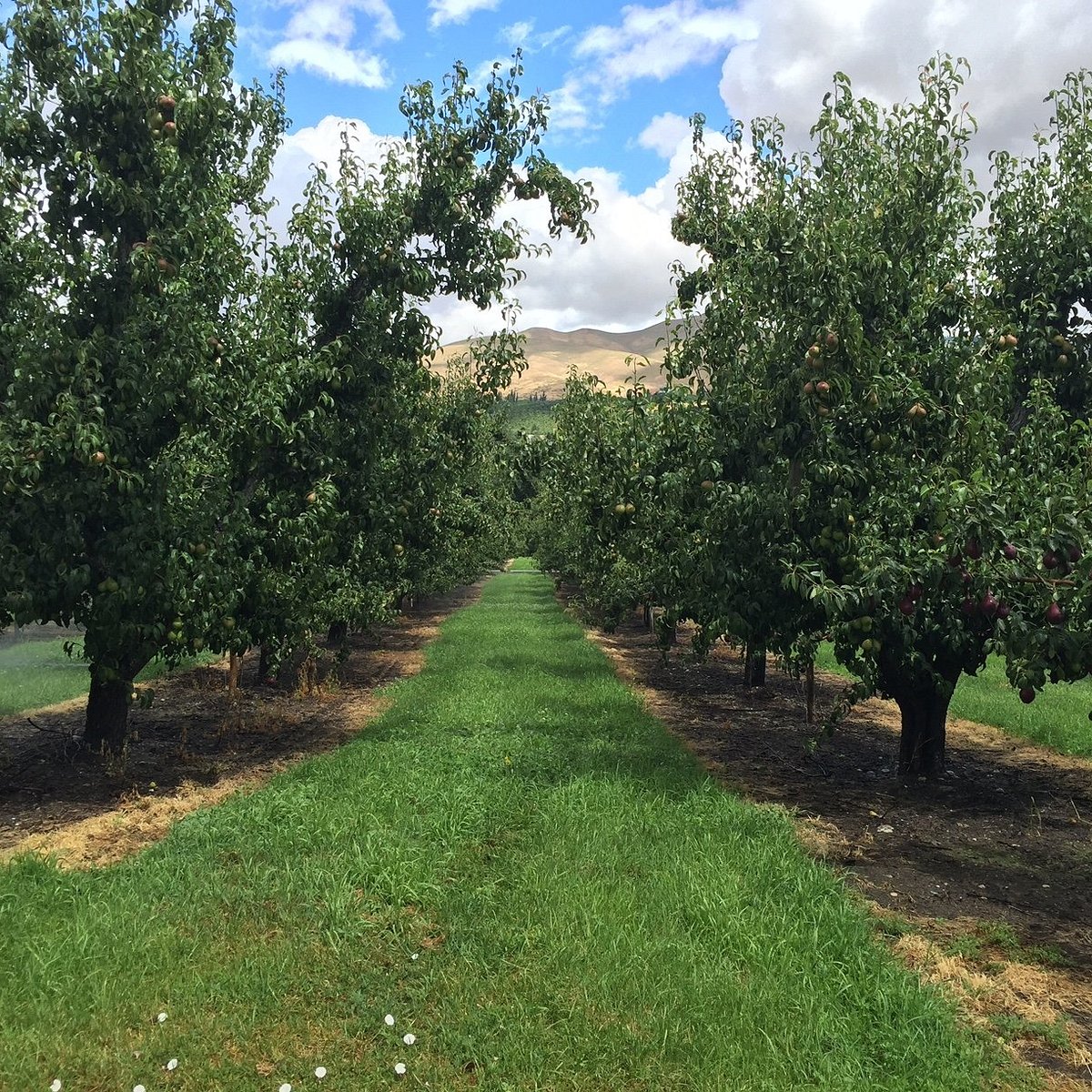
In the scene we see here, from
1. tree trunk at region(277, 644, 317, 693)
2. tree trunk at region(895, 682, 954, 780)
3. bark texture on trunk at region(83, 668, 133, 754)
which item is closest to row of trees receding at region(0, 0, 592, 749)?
bark texture on trunk at region(83, 668, 133, 754)

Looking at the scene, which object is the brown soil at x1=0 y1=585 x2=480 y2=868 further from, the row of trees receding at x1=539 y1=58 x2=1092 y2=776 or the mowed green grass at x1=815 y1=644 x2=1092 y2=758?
the mowed green grass at x1=815 y1=644 x2=1092 y2=758

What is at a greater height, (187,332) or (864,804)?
(187,332)

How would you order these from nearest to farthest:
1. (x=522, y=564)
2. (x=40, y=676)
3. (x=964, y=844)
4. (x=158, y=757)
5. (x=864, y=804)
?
(x=964, y=844)
(x=864, y=804)
(x=158, y=757)
(x=40, y=676)
(x=522, y=564)

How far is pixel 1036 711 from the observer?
1317 cm

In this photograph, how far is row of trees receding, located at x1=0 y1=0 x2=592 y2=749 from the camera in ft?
26.1

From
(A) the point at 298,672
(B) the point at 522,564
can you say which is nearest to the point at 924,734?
(A) the point at 298,672

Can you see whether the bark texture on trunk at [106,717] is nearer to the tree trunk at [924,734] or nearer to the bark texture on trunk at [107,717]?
the bark texture on trunk at [107,717]

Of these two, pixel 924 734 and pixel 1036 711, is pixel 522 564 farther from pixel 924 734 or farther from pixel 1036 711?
pixel 924 734

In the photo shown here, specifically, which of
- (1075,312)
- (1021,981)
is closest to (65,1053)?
(1021,981)

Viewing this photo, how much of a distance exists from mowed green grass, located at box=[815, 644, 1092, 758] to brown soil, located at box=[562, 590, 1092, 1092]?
9.9 inches

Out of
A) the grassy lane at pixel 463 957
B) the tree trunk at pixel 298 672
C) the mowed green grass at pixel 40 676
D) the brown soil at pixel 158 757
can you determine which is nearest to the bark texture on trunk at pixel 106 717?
the brown soil at pixel 158 757

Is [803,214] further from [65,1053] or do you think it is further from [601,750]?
[65,1053]

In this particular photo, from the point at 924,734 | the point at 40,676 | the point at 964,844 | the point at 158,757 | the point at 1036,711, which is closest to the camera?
the point at 964,844

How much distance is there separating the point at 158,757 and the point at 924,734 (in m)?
8.93
